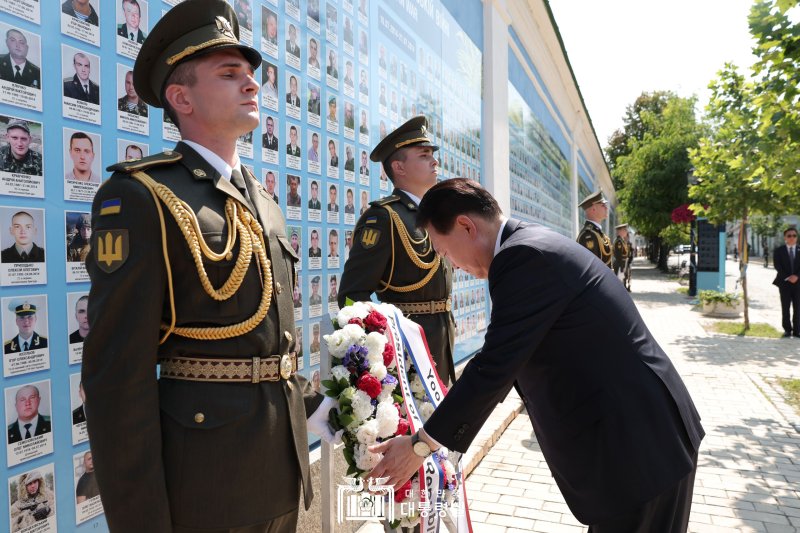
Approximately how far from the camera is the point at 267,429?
1655 millimetres

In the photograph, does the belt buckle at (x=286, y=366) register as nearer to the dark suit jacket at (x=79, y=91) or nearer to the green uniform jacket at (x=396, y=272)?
the dark suit jacket at (x=79, y=91)

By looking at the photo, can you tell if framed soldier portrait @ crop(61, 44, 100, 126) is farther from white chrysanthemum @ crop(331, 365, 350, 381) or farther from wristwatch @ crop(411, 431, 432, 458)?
wristwatch @ crop(411, 431, 432, 458)

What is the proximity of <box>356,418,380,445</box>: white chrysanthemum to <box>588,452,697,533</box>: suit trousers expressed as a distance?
79 centimetres

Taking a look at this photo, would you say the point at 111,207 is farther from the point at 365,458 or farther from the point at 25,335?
the point at 365,458

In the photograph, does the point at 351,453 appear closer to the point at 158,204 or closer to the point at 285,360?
the point at 285,360

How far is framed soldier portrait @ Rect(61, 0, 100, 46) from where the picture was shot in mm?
1873

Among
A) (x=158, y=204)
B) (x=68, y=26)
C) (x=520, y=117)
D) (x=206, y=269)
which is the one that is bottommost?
(x=206, y=269)

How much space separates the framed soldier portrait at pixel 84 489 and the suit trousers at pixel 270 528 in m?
0.51

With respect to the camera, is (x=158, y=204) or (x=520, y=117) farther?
(x=520, y=117)

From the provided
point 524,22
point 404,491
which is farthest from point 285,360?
point 524,22

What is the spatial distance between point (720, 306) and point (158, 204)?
16575mm

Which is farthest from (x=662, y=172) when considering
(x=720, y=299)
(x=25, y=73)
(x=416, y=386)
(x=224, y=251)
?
(x=25, y=73)

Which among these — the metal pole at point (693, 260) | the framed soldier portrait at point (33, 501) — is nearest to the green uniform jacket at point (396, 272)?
the framed soldier portrait at point (33, 501)

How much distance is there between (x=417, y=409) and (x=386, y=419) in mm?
394
